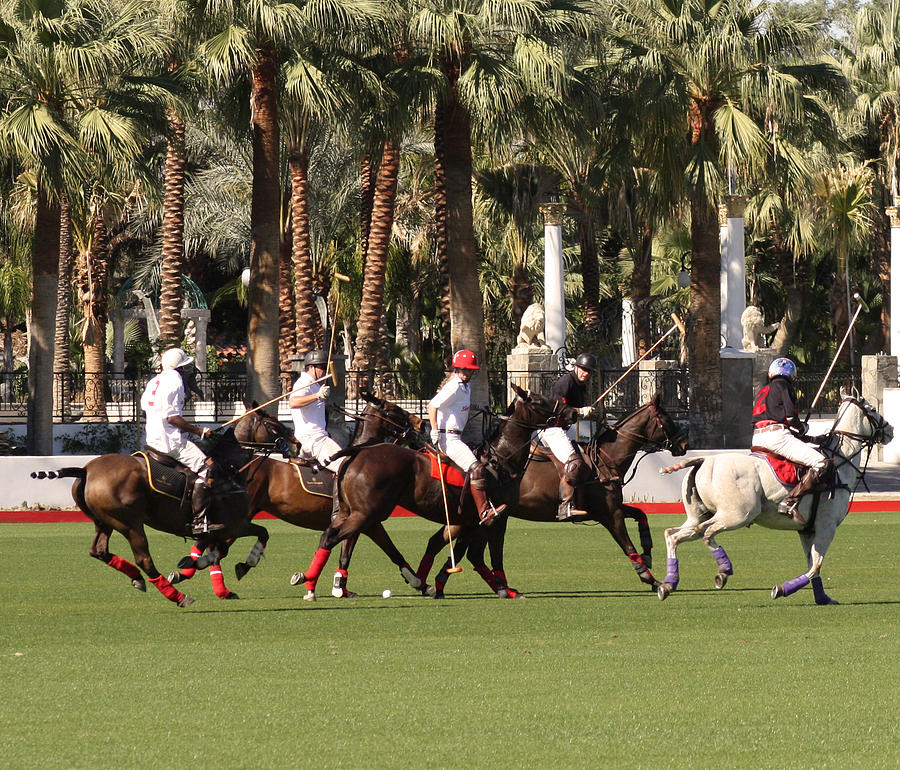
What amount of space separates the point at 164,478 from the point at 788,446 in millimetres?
5852

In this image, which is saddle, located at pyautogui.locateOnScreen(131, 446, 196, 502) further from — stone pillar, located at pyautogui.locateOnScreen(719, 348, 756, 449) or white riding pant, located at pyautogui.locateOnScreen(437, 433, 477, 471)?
stone pillar, located at pyautogui.locateOnScreen(719, 348, 756, 449)

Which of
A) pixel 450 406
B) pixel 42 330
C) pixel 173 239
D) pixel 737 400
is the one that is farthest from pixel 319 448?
pixel 173 239

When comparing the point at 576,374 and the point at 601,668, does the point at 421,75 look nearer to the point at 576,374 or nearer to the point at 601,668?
the point at 576,374

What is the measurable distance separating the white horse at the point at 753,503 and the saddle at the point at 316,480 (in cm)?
354

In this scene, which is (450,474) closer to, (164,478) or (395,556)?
(395,556)

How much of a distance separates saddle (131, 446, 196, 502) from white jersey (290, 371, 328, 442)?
1.94 metres

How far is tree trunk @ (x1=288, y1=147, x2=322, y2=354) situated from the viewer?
33.9 m

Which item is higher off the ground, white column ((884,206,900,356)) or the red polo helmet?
white column ((884,206,900,356))

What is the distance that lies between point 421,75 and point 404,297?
22.2m

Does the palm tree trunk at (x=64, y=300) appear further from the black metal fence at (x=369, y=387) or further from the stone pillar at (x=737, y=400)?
the stone pillar at (x=737, y=400)

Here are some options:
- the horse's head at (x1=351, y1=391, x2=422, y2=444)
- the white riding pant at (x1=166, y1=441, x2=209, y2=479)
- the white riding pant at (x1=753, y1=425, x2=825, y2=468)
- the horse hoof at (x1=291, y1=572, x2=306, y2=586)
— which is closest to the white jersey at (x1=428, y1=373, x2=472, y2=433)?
the horse's head at (x1=351, y1=391, x2=422, y2=444)

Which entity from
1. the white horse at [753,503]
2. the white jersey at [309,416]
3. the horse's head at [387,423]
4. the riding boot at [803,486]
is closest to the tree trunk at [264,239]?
the white jersey at [309,416]

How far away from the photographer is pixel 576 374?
14.7 meters

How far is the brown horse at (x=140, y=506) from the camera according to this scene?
13.1 meters
